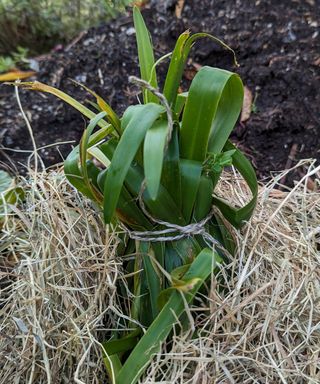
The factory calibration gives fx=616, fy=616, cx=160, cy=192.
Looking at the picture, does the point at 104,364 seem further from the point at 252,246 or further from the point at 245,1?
the point at 245,1

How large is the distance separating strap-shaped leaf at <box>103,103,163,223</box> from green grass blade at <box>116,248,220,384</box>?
0.17m

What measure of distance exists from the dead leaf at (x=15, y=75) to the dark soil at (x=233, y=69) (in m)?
0.03

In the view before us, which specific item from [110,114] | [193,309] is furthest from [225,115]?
[193,309]

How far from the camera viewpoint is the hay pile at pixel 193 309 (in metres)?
0.97

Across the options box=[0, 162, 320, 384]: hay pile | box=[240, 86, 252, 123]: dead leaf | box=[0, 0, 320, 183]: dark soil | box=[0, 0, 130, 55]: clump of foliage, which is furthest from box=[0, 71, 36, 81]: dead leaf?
box=[0, 162, 320, 384]: hay pile

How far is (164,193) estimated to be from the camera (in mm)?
975

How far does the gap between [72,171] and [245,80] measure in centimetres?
104

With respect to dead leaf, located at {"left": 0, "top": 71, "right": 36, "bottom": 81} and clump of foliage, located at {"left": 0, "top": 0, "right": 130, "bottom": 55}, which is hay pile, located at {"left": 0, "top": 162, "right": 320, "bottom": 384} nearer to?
dead leaf, located at {"left": 0, "top": 71, "right": 36, "bottom": 81}

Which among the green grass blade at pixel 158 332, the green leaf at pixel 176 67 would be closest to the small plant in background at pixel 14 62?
the green leaf at pixel 176 67

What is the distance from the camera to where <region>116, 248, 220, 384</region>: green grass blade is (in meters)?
0.94

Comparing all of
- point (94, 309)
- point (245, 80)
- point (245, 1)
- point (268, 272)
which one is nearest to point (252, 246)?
point (268, 272)

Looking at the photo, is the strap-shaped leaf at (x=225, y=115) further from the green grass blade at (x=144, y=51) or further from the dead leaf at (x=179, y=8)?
the dead leaf at (x=179, y=8)

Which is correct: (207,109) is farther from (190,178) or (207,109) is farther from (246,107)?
(246,107)

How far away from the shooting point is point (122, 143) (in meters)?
0.88
